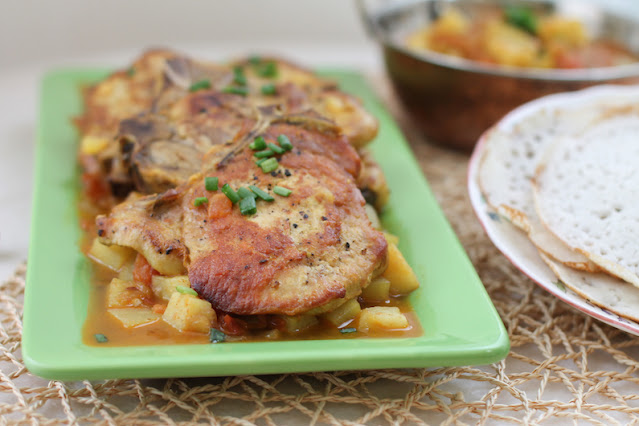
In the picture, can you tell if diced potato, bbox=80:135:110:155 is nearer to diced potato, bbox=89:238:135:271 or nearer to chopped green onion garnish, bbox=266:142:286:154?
diced potato, bbox=89:238:135:271

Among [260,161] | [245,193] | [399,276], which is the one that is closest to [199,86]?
[260,161]

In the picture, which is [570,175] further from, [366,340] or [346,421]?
A: [346,421]

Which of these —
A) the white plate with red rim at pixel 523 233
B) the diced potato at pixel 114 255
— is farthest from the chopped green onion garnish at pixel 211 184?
the white plate with red rim at pixel 523 233

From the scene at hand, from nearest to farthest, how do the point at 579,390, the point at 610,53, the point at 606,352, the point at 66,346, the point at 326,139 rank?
the point at 66,346, the point at 579,390, the point at 606,352, the point at 326,139, the point at 610,53

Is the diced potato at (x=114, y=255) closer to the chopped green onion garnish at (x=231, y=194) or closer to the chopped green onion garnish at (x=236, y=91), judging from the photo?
the chopped green onion garnish at (x=231, y=194)

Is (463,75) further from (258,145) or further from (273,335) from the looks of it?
(273,335)

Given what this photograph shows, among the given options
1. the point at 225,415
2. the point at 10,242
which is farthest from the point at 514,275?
the point at 10,242

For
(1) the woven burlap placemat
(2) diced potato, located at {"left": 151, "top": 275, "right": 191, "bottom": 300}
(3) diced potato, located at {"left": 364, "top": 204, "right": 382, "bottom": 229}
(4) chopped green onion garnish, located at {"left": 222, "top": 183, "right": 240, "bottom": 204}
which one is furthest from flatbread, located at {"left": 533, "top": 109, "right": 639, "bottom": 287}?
(2) diced potato, located at {"left": 151, "top": 275, "right": 191, "bottom": 300}
